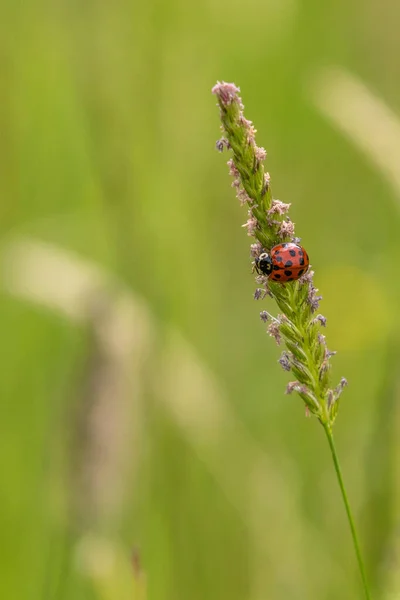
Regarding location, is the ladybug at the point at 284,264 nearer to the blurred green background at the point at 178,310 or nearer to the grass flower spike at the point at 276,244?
the grass flower spike at the point at 276,244

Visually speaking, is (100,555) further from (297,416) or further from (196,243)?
(196,243)

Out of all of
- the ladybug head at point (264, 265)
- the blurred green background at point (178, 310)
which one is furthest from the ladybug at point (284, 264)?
the blurred green background at point (178, 310)

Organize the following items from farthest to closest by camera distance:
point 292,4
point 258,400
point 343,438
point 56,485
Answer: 1. point 292,4
2. point 258,400
3. point 343,438
4. point 56,485

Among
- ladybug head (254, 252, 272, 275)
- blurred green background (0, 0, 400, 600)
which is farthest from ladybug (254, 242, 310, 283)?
blurred green background (0, 0, 400, 600)

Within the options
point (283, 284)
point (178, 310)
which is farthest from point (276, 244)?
point (178, 310)

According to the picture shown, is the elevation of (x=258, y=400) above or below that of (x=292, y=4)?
below

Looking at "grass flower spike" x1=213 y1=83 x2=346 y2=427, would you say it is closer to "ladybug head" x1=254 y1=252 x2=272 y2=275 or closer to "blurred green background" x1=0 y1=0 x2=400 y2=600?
"ladybug head" x1=254 y1=252 x2=272 y2=275

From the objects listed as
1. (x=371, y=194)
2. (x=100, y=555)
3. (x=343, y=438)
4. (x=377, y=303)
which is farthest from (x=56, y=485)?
(x=371, y=194)

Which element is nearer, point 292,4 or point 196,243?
point 196,243
